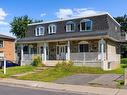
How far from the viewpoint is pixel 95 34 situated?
99.1 ft

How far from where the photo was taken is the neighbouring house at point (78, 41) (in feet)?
98.6

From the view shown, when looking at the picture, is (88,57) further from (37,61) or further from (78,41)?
(37,61)

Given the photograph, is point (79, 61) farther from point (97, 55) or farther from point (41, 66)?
point (41, 66)

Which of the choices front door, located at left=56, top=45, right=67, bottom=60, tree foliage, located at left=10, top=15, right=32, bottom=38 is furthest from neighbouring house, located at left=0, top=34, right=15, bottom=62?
tree foliage, located at left=10, top=15, right=32, bottom=38

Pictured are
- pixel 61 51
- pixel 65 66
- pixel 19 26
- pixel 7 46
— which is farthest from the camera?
pixel 19 26

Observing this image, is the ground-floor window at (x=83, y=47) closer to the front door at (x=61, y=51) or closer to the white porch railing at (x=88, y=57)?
the front door at (x=61, y=51)

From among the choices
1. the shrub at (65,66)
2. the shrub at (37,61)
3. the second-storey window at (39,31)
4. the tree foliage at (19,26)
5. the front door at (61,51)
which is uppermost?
the tree foliage at (19,26)

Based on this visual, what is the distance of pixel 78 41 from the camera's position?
34188 millimetres

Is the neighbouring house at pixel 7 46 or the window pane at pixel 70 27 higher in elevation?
the window pane at pixel 70 27

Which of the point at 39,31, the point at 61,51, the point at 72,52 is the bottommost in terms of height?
the point at 72,52

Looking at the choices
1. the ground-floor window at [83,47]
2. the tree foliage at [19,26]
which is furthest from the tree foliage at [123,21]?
the ground-floor window at [83,47]

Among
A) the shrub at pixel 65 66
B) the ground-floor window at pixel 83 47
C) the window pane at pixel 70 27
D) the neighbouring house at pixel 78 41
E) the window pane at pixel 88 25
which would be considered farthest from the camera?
the window pane at pixel 70 27

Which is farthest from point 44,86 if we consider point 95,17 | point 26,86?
point 95,17

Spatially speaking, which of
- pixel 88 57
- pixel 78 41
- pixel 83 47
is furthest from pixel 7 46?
pixel 88 57
